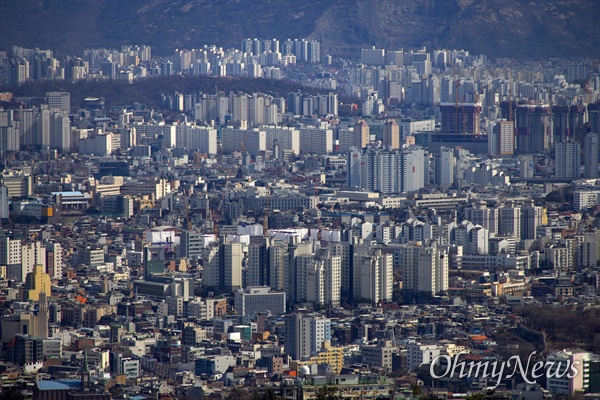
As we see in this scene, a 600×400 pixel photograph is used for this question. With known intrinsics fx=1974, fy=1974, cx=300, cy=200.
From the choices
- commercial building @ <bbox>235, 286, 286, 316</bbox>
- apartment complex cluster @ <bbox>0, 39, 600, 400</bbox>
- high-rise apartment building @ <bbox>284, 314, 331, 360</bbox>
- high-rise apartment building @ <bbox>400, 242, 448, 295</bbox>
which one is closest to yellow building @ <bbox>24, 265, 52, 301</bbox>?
apartment complex cluster @ <bbox>0, 39, 600, 400</bbox>

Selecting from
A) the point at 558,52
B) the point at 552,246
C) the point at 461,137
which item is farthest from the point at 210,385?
the point at 558,52

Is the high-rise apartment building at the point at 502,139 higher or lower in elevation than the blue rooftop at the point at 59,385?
higher

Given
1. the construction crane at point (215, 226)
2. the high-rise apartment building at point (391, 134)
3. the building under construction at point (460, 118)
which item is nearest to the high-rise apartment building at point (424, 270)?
the construction crane at point (215, 226)

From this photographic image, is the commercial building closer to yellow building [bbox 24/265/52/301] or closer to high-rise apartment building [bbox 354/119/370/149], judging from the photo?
yellow building [bbox 24/265/52/301]

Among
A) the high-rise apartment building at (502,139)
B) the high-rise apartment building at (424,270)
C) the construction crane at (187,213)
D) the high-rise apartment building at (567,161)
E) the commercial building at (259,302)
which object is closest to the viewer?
the commercial building at (259,302)

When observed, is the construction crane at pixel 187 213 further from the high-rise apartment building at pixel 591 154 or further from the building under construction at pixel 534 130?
the building under construction at pixel 534 130

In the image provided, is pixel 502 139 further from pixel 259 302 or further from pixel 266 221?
pixel 259 302
